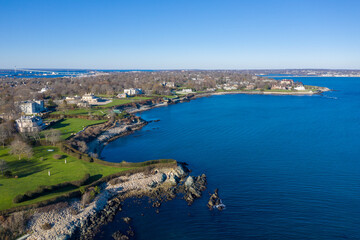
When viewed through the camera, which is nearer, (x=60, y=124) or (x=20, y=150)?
(x=20, y=150)

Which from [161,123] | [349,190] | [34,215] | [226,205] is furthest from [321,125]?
[34,215]

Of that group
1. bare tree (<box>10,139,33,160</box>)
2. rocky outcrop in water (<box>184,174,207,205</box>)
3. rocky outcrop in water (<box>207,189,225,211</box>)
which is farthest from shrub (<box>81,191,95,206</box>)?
bare tree (<box>10,139,33,160</box>)

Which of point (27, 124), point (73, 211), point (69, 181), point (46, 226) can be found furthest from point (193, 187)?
point (27, 124)

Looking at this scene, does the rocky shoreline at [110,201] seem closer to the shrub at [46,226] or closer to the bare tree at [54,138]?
the shrub at [46,226]

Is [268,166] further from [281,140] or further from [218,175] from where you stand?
[281,140]

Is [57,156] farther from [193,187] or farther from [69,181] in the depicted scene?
[193,187]

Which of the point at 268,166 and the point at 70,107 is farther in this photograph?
the point at 70,107
